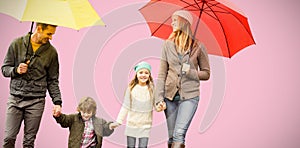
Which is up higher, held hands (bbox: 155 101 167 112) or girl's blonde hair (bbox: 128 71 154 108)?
girl's blonde hair (bbox: 128 71 154 108)

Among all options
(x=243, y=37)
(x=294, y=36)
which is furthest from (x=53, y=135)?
(x=294, y=36)

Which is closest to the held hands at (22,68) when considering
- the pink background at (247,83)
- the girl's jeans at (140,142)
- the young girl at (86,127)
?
the young girl at (86,127)

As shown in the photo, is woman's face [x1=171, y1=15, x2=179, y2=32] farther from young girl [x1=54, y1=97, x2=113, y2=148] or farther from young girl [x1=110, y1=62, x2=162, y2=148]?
young girl [x1=54, y1=97, x2=113, y2=148]

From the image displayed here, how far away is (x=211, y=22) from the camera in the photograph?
12.0 ft

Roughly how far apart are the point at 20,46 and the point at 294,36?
2.65 m

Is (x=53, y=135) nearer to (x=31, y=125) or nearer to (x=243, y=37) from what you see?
(x=31, y=125)

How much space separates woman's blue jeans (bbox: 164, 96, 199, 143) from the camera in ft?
11.3

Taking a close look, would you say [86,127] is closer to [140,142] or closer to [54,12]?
[140,142]

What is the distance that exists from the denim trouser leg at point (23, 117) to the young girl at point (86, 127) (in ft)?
0.73

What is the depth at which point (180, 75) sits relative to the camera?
3467mm

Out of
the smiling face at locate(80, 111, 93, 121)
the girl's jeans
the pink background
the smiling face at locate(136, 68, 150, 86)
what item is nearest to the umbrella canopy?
the smiling face at locate(136, 68, 150, 86)

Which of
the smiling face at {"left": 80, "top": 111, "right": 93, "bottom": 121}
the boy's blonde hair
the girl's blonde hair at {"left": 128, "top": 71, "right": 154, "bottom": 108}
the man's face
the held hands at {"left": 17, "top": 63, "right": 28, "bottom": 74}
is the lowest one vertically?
the smiling face at {"left": 80, "top": 111, "right": 93, "bottom": 121}

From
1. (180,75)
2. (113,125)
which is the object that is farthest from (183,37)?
(113,125)

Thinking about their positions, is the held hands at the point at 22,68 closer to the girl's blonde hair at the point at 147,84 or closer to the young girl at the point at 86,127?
the young girl at the point at 86,127
